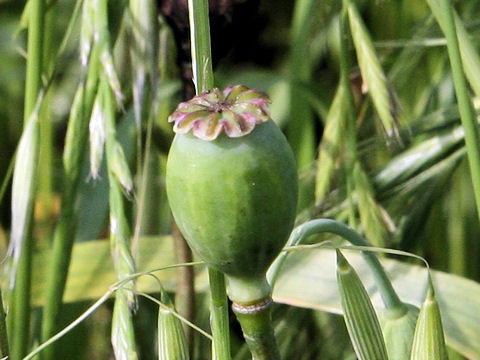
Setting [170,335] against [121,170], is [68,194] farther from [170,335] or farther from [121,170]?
[170,335]

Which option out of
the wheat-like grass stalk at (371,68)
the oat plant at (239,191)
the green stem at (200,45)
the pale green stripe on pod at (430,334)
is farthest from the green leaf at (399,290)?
the green stem at (200,45)

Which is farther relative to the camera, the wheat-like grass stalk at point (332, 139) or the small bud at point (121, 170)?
the wheat-like grass stalk at point (332, 139)

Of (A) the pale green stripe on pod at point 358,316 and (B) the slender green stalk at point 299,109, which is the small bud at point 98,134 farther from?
(B) the slender green stalk at point 299,109

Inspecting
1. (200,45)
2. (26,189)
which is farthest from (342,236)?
(26,189)

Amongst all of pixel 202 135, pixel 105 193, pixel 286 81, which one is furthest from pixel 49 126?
pixel 202 135

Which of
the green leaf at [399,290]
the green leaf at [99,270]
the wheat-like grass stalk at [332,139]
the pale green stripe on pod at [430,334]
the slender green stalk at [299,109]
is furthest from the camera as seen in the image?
the slender green stalk at [299,109]

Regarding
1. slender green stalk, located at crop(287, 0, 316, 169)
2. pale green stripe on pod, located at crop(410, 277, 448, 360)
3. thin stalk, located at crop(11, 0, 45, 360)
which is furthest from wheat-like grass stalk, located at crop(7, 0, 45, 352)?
slender green stalk, located at crop(287, 0, 316, 169)

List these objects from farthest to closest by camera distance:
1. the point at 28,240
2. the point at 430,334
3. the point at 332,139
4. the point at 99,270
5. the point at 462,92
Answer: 1. the point at 99,270
2. the point at 332,139
3. the point at 28,240
4. the point at 462,92
5. the point at 430,334

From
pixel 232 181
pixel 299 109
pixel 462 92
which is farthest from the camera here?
pixel 299 109

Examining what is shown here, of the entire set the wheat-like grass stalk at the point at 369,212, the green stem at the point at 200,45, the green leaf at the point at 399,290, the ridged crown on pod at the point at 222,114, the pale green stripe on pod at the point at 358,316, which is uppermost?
the green stem at the point at 200,45
